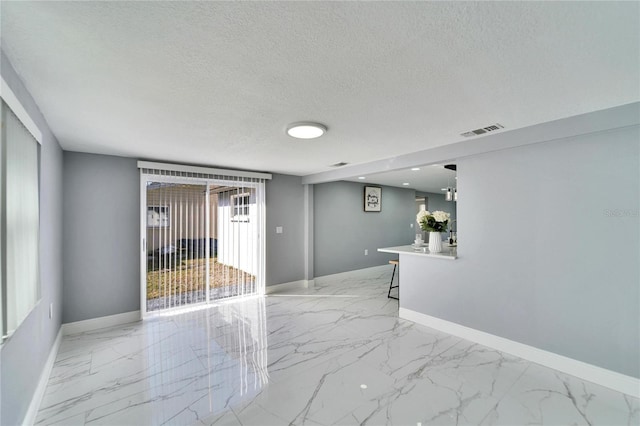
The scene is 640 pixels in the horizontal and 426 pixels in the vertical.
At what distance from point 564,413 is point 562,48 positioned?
7.71ft

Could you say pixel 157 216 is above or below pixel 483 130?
below

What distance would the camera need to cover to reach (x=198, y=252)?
14.0 feet

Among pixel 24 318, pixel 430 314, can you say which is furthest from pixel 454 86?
pixel 24 318

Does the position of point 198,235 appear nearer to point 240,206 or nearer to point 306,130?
point 240,206

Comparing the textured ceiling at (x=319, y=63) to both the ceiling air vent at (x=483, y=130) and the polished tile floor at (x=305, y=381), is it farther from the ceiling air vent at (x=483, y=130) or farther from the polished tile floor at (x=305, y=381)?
the polished tile floor at (x=305, y=381)

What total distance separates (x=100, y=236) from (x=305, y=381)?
124 inches

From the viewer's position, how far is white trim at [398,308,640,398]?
7.12 feet

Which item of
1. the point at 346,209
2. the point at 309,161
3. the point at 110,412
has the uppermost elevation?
the point at 309,161

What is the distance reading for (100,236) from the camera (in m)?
3.51

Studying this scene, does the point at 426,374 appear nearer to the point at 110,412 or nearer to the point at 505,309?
the point at 505,309

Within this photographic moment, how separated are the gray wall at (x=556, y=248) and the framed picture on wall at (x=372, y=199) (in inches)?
134

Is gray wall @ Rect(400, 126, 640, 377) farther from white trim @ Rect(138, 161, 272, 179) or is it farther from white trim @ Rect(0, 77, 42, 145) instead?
white trim @ Rect(0, 77, 42, 145)

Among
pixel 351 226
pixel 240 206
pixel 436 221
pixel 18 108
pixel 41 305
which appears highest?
pixel 18 108

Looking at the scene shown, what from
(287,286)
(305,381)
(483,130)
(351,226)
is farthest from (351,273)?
(483,130)
